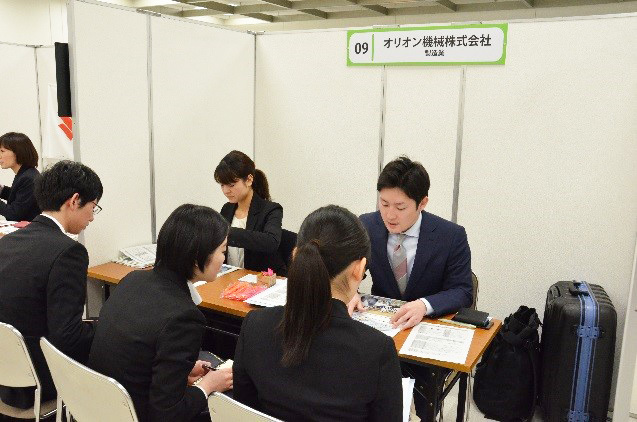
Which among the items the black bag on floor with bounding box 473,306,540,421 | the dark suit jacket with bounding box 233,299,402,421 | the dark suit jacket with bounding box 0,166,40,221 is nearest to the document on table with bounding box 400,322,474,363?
the dark suit jacket with bounding box 233,299,402,421

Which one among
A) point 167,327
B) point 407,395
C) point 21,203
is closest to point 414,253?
point 407,395

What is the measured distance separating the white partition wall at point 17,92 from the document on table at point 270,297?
3998 mm

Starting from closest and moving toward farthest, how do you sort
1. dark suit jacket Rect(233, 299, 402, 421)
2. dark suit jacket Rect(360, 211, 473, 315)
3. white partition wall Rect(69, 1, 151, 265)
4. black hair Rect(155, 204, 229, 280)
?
dark suit jacket Rect(233, 299, 402, 421) → black hair Rect(155, 204, 229, 280) → dark suit jacket Rect(360, 211, 473, 315) → white partition wall Rect(69, 1, 151, 265)

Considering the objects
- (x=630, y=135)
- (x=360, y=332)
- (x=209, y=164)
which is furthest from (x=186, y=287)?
(x=630, y=135)

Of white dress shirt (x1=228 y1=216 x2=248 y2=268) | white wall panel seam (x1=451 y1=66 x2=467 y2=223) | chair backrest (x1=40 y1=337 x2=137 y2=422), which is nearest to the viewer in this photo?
chair backrest (x1=40 y1=337 x2=137 y2=422)

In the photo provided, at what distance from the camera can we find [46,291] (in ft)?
5.97

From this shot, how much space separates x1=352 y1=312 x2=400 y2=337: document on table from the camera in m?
2.09

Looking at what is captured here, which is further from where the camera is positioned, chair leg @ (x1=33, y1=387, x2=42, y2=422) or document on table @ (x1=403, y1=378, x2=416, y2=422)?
chair leg @ (x1=33, y1=387, x2=42, y2=422)

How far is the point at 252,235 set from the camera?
2916 mm

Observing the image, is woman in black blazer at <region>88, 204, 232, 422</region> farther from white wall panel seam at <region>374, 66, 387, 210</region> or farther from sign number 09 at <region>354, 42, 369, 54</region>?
sign number 09 at <region>354, 42, 369, 54</region>

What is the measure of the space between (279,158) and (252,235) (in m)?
1.32

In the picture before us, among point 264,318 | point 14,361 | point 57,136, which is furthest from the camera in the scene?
point 57,136

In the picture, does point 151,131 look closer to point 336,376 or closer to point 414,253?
point 414,253

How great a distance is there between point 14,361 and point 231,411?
94 cm
